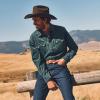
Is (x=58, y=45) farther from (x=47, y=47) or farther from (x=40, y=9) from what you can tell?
(x=40, y=9)

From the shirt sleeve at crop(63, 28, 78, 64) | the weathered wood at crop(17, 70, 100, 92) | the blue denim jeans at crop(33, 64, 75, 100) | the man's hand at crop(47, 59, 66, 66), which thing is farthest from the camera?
the weathered wood at crop(17, 70, 100, 92)

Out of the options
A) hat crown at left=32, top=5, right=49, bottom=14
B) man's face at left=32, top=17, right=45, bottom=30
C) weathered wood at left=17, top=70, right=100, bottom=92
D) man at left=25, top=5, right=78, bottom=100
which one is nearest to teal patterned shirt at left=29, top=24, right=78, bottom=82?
man at left=25, top=5, right=78, bottom=100

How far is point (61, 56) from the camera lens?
5.77 m

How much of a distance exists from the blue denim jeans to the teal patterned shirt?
100 mm

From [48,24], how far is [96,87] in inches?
173

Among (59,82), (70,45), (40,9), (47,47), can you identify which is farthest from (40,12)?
(59,82)

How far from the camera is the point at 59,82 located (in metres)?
5.63

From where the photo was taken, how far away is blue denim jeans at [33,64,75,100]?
5546 millimetres

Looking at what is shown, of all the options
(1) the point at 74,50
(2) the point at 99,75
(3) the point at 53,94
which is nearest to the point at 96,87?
(3) the point at 53,94

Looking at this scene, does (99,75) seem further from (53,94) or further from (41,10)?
(53,94)

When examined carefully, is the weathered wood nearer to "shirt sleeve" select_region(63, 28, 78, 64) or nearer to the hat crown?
"shirt sleeve" select_region(63, 28, 78, 64)

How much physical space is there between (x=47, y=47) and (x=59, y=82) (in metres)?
0.49

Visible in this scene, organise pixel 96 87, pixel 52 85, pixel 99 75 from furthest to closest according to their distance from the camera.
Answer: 1. pixel 96 87
2. pixel 99 75
3. pixel 52 85

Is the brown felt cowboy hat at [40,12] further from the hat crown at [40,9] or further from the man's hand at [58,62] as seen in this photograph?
the man's hand at [58,62]
